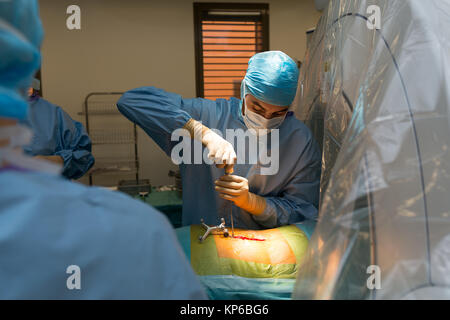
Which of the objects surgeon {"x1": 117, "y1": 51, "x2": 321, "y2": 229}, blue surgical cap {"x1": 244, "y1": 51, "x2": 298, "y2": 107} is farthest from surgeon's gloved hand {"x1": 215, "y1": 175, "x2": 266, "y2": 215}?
blue surgical cap {"x1": 244, "y1": 51, "x2": 298, "y2": 107}

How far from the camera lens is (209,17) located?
350 centimetres

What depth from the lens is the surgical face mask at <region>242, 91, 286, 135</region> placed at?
4.88 ft

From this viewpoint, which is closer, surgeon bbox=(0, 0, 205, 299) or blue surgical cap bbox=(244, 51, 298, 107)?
surgeon bbox=(0, 0, 205, 299)

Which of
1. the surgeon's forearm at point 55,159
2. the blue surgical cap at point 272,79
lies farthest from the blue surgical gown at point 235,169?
the surgeon's forearm at point 55,159

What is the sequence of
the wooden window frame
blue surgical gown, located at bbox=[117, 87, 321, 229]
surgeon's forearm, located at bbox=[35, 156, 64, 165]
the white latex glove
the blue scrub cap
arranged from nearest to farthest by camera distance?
the blue scrub cap, the white latex glove, blue surgical gown, located at bbox=[117, 87, 321, 229], surgeon's forearm, located at bbox=[35, 156, 64, 165], the wooden window frame

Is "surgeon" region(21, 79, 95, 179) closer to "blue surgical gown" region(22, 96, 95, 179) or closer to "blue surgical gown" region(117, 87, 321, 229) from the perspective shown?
"blue surgical gown" region(22, 96, 95, 179)

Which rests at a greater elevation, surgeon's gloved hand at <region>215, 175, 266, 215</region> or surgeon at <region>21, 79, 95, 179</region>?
surgeon at <region>21, 79, 95, 179</region>

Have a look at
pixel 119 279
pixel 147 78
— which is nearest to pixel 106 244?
pixel 119 279

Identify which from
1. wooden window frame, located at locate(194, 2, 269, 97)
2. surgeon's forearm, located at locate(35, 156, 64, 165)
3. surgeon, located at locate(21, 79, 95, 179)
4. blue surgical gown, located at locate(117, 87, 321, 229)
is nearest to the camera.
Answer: blue surgical gown, located at locate(117, 87, 321, 229)

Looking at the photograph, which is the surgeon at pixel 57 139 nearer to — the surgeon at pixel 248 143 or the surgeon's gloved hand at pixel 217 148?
the surgeon at pixel 248 143

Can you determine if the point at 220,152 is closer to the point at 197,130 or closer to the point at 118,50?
the point at 197,130

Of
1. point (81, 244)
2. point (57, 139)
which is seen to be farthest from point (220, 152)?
point (57, 139)

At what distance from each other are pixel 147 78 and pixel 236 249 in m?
2.64

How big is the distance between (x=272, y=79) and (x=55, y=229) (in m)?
1.08
